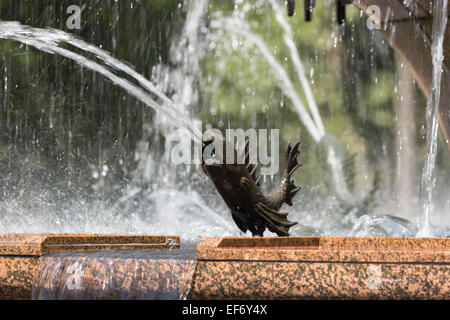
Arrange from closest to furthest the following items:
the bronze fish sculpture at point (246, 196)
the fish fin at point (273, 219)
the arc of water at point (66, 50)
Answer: the bronze fish sculpture at point (246, 196) < the fish fin at point (273, 219) < the arc of water at point (66, 50)

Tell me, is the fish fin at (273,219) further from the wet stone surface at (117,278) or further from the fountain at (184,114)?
the fountain at (184,114)

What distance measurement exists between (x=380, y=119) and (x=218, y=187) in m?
13.0

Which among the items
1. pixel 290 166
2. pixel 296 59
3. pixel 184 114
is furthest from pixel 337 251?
pixel 296 59

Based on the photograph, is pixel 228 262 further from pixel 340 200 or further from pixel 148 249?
pixel 340 200

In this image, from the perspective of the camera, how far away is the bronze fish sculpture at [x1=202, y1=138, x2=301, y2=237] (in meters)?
5.02

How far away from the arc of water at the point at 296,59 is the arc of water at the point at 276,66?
16 cm

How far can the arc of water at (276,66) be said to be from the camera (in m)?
16.8

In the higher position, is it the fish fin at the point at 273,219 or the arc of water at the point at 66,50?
the arc of water at the point at 66,50

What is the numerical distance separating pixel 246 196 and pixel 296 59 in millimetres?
12344

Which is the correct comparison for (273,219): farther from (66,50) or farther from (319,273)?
(66,50)

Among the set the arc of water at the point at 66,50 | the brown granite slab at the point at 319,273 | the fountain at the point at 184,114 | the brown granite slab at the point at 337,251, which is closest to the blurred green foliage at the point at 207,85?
the fountain at the point at 184,114

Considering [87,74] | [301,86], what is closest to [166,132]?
[87,74]

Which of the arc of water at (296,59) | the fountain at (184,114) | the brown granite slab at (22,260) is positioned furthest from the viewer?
the arc of water at (296,59)

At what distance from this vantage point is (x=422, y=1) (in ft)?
26.2
